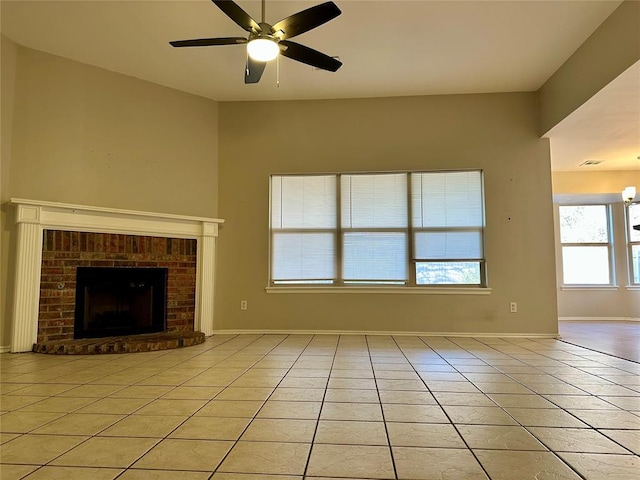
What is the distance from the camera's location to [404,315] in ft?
16.0

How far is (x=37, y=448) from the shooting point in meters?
1.66

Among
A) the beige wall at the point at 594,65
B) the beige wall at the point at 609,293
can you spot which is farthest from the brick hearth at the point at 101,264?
the beige wall at the point at 609,293

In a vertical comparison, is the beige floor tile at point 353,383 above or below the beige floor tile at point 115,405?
below

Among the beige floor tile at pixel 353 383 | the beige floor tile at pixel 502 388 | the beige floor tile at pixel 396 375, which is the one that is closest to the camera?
the beige floor tile at pixel 502 388

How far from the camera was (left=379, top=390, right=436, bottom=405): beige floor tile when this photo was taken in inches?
89.9

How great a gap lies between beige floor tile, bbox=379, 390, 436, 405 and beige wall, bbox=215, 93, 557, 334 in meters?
2.45

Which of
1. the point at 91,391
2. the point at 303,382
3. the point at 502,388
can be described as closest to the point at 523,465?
the point at 502,388

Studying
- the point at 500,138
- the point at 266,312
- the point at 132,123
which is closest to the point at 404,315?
the point at 266,312

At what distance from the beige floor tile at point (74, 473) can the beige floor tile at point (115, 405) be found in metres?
0.61

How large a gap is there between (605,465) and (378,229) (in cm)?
369

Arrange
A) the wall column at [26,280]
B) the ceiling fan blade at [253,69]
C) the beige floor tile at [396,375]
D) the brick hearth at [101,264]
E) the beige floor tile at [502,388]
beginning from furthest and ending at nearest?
the brick hearth at [101,264]
the wall column at [26,280]
the ceiling fan blade at [253,69]
the beige floor tile at [396,375]
the beige floor tile at [502,388]

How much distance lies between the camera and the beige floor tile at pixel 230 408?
2066mm

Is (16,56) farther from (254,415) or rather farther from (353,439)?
(353,439)

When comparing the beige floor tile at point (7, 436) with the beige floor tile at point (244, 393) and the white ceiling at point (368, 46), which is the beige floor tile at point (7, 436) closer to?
the beige floor tile at point (244, 393)
